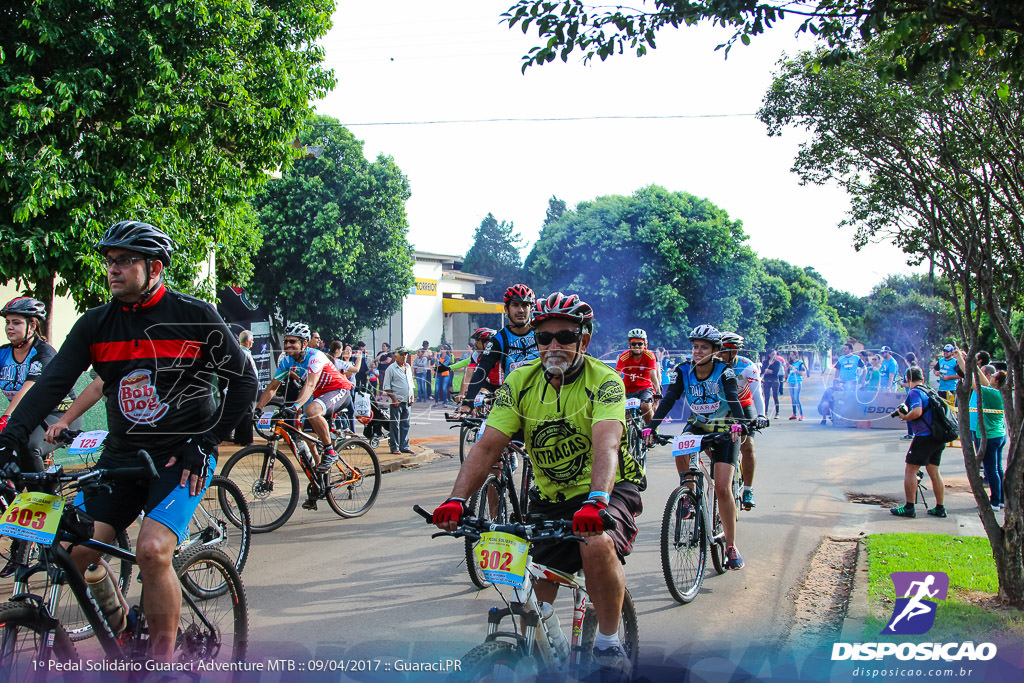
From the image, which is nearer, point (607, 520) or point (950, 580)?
point (607, 520)

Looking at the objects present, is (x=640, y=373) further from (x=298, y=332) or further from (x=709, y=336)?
(x=298, y=332)

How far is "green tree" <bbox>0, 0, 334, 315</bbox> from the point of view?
9625mm

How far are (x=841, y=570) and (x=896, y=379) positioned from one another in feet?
52.8

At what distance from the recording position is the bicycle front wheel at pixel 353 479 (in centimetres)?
844

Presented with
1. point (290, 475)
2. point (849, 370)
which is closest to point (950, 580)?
point (290, 475)

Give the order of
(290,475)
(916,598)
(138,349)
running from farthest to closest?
(290,475)
(916,598)
(138,349)

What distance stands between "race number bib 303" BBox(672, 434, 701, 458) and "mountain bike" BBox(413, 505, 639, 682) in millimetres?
2965

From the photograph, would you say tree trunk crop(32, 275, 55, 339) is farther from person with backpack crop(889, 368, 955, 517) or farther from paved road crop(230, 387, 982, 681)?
person with backpack crop(889, 368, 955, 517)

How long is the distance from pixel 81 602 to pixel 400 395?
11.3 meters

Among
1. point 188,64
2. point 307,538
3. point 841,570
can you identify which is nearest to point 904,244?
point 841,570

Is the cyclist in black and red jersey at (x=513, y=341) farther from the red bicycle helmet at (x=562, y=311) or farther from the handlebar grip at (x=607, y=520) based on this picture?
the handlebar grip at (x=607, y=520)

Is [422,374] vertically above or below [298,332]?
below

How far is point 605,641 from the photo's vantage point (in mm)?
3336

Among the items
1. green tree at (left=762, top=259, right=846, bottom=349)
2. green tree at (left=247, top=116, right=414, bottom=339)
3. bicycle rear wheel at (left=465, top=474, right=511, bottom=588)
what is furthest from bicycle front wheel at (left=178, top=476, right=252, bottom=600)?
green tree at (left=762, top=259, right=846, bottom=349)
